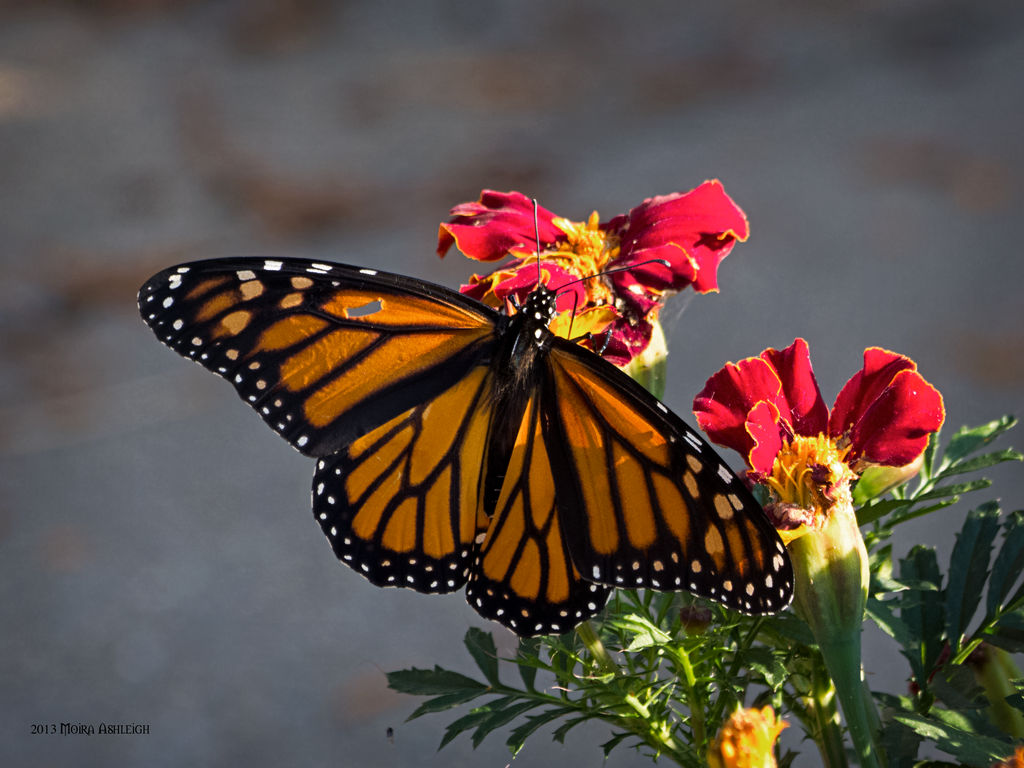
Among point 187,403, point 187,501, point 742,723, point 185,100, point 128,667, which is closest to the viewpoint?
point 742,723

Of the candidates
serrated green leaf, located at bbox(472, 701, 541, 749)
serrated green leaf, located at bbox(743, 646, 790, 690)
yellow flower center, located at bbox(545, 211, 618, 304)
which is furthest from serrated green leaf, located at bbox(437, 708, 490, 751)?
yellow flower center, located at bbox(545, 211, 618, 304)

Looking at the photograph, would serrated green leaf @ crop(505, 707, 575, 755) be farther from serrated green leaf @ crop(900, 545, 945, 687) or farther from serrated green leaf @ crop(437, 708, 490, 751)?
serrated green leaf @ crop(900, 545, 945, 687)

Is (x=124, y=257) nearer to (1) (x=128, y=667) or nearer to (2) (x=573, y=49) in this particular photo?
(1) (x=128, y=667)

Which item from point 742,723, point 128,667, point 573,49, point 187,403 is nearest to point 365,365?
point 742,723

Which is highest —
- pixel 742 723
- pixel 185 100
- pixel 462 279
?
pixel 185 100

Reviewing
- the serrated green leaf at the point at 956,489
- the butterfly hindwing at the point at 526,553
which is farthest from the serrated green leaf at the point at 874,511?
the butterfly hindwing at the point at 526,553

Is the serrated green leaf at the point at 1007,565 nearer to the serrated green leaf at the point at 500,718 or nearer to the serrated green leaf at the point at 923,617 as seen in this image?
the serrated green leaf at the point at 923,617

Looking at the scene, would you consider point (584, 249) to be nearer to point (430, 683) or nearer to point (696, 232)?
point (696, 232)
